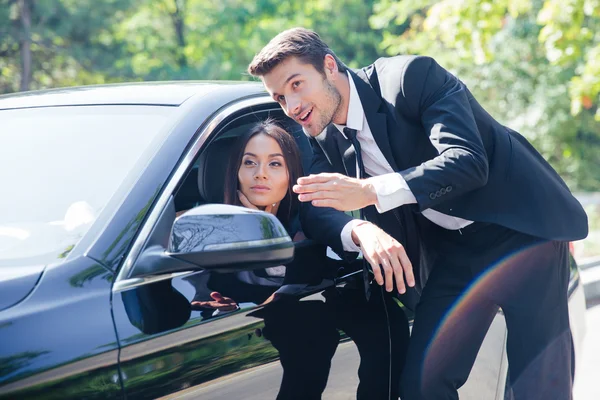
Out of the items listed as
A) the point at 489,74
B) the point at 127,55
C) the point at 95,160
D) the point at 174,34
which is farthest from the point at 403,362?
the point at 174,34

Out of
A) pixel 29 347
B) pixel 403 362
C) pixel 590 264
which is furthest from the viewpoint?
pixel 590 264

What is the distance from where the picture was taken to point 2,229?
2086 millimetres

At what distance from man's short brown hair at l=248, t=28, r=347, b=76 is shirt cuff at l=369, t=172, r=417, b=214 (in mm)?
580

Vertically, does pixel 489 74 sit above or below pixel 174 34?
below

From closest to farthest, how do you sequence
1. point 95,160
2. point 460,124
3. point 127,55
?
point 95,160 → point 460,124 → point 127,55

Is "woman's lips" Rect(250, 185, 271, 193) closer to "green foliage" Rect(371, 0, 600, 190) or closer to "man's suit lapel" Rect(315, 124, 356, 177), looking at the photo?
"man's suit lapel" Rect(315, 124, 356, 177)

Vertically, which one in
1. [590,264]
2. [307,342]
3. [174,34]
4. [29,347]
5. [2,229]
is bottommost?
[590,264]

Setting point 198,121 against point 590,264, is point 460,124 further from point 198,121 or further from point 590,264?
point 590,264

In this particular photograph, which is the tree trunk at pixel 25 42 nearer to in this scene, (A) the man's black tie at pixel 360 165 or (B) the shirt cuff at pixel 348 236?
(A) the man's black tie at pixel 360 165

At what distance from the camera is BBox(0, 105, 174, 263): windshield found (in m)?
2.02

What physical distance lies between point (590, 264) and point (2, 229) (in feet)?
22.8

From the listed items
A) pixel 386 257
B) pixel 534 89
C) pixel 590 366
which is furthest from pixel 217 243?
pixel 534 89

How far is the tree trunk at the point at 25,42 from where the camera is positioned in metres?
18.2

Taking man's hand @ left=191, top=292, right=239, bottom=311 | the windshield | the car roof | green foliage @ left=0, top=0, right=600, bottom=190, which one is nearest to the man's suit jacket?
the car roof
